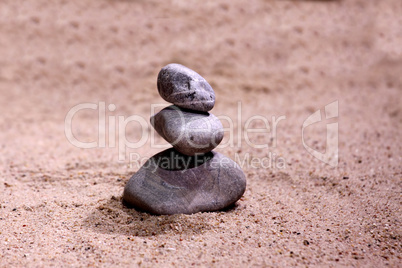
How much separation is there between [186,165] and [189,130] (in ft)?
1.35

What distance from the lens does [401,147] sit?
5.23 meters

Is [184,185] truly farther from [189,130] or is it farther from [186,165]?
[189,130]

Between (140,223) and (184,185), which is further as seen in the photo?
(184,185)

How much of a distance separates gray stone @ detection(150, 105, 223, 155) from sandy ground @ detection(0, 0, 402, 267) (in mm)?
603

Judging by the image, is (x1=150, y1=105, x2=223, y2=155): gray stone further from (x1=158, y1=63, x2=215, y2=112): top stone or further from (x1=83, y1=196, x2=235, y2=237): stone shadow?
(x1=83, y1=196, x2=235, y2=237): stone shadow

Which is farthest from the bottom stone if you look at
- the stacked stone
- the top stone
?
the top stone

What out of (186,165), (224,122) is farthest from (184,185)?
(224,122)

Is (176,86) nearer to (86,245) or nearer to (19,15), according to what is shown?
(86,245)

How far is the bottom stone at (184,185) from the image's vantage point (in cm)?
358

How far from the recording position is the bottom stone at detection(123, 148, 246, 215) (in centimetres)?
358

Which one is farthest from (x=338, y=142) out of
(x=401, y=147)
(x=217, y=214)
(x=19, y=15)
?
(x=19, y=15)

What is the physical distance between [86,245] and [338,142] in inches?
141

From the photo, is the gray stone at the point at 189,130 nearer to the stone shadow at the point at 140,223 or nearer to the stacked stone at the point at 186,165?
the stacked stone at the point at 186,165

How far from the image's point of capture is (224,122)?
6.29 meters
